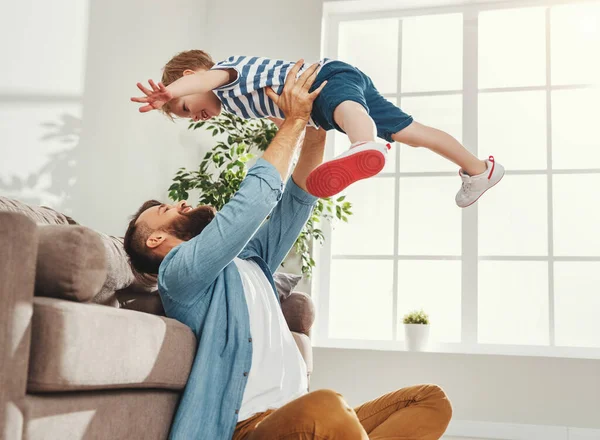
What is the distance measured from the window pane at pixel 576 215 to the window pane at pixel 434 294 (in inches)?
25.5

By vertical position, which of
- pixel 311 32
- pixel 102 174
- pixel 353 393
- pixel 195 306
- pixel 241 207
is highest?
pixel 311 32

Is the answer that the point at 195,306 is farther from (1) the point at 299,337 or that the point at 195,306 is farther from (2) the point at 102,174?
(2) the point at 102,174

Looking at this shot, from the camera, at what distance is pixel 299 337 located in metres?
Answer: 2.70

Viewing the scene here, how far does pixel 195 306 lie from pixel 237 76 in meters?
0.85

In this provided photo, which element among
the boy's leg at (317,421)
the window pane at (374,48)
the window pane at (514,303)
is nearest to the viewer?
the boy's leg at (317,421)

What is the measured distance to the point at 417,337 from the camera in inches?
157

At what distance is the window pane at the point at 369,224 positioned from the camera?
446cm

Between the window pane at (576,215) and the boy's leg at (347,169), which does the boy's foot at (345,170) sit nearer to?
the boy's leg at (347,169)

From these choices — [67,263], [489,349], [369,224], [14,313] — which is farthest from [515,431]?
[14,313]

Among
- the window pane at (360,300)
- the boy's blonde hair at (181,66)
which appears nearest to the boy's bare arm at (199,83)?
the boy's blonde hair at (181,66)

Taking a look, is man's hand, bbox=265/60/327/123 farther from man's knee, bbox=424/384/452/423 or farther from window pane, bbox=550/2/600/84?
window pane, bbox=550/2/600/84

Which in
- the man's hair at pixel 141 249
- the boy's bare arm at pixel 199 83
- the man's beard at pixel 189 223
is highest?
the boy's bare arm at pixel 199 83

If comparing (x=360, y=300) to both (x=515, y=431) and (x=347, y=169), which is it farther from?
(x=347, y=169)

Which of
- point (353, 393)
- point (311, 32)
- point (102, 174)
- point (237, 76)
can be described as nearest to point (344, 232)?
point (353, 393)
